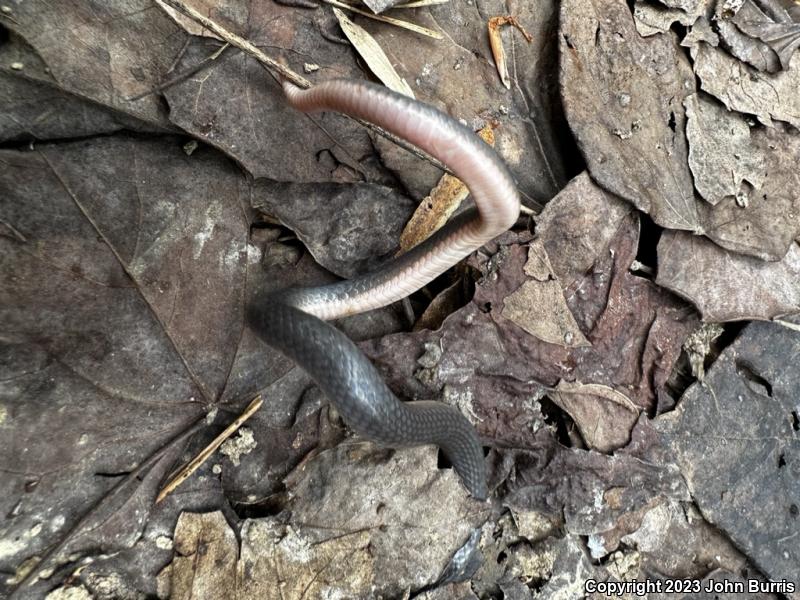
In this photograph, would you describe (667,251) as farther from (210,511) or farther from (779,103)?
(210,511)

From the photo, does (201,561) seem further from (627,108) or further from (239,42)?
(627,108)

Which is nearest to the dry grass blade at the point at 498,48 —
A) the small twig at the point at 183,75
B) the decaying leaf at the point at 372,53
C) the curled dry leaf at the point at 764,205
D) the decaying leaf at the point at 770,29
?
the decaying leaf at the point at 372,53

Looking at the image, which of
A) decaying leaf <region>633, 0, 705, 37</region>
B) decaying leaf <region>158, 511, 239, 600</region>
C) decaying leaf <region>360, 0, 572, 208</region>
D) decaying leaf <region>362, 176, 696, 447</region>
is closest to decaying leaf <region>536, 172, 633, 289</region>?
decaying leaf <region>362, 176, 696, 447</region>

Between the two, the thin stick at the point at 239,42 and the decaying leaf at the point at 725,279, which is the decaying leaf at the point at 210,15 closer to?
the thin stick at the point at 239,42

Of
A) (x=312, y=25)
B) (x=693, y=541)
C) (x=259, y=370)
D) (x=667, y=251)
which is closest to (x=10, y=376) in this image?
(x=259, y=370)

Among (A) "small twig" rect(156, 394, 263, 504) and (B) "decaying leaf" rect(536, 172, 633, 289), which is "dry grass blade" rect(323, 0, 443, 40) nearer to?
(B) "decaying leaf" rect(536, 172, 633, 289)
